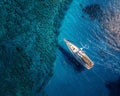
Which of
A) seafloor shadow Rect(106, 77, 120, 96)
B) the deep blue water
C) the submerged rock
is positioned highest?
the submerged rock

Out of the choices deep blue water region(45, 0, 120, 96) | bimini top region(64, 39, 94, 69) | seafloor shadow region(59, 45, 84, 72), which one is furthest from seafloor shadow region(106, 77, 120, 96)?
seafloor shadow region(59, 45, 84, 72)

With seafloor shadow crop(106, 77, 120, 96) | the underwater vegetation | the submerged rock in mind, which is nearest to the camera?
the underwater vegetation

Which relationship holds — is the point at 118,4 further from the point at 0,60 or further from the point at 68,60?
the point at 0,60

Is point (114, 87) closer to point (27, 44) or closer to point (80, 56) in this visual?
point (80, 56)

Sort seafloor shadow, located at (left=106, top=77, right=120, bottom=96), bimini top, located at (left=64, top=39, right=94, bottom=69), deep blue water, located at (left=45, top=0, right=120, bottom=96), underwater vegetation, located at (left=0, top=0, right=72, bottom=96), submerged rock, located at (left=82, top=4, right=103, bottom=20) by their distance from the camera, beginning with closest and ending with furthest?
underwater vegetation, located at (left=0, top=0, right=72, bottom=96) → deep blue water, located at (left=45, top=0, right=120, bottom=96) → seafloor shadow, located at (left=106, top=77, right=120, bottom=96) → bimini top, located at (left=64, top=39, right=94, bottom=69) → submerged rock, located at (left=82, top=4, right=103, bottom=20)

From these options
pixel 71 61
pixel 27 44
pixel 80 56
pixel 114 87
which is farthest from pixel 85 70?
pixel 27 44

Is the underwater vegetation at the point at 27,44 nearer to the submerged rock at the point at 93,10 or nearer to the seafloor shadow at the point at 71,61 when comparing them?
the seafloor shadow at the point at 71,61

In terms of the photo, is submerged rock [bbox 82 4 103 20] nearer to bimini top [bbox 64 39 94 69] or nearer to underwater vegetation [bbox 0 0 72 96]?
underwater vegetation [bbox 0 0 72 96]

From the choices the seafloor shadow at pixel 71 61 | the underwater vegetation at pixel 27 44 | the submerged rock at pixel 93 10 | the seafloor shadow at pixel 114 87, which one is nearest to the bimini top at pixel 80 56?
the seafloor shadow at pixel 71 61
